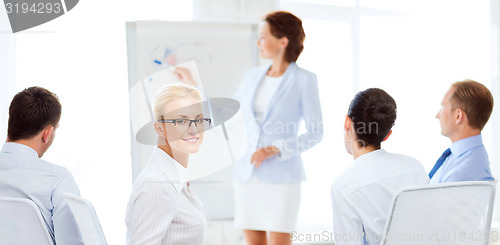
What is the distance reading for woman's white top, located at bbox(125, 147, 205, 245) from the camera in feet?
4.20

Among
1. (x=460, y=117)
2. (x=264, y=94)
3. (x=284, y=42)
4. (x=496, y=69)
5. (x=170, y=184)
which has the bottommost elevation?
(x=170, y=184)

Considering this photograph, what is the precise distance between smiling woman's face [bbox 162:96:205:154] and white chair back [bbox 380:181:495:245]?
0.60 metres

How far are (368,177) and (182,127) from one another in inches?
23.3

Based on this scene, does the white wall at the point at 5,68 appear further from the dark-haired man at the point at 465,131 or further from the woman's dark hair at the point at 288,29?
the dark-haired man at the point at 465,131

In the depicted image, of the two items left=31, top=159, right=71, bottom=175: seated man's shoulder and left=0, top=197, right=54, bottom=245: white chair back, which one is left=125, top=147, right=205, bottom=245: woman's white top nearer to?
left=0, top=197, right=54, bottom=245: white chair back

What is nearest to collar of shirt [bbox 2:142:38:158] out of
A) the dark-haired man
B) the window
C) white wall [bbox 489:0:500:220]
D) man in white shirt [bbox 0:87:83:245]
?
man in white shirt [bbox 0:87:83:245]

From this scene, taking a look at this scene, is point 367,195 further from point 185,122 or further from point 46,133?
point 46,133

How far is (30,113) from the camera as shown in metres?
1.75

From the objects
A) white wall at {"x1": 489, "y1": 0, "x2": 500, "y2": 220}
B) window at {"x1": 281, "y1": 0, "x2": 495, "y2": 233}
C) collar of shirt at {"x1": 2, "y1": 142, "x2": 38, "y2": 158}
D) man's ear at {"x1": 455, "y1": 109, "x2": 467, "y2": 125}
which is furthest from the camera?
white wall at {"x1": 489, "y1": 0, "x2": 500, "y2": 220}

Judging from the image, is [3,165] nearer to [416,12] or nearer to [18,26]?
[18,26]

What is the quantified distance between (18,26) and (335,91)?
232 cm

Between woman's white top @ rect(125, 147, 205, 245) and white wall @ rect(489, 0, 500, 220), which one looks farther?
white wall @ rect(489, 0, 500, 220)

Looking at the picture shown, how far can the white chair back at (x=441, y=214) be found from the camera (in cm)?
138

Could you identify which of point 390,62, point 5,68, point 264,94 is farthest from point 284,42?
point 5,68
